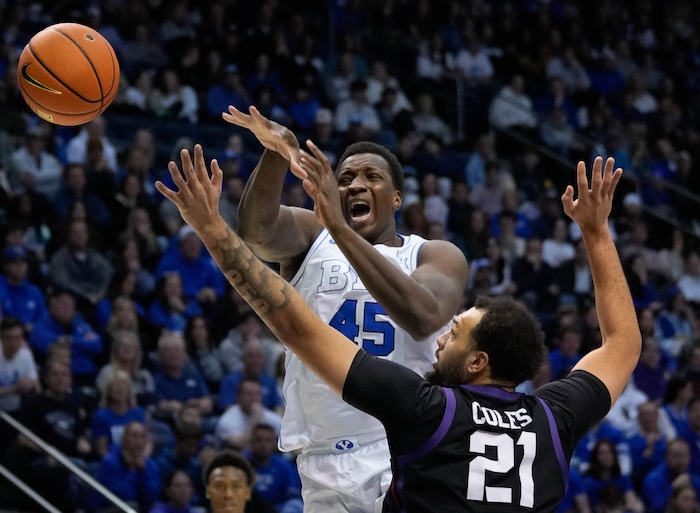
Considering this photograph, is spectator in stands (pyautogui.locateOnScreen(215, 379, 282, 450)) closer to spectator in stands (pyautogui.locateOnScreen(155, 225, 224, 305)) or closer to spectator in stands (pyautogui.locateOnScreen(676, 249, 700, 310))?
spectator in stands (pyautogui.locateOnScreen(155, 225, 224, 305))

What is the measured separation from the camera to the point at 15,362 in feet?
26.9

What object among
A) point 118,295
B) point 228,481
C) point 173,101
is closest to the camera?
point 228,481

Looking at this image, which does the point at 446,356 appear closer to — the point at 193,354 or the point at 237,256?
the point at 237,256

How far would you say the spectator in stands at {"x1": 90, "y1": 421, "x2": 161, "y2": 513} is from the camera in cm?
780

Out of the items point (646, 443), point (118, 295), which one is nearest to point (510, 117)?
point (646, 443)

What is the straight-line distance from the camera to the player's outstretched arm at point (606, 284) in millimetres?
3777

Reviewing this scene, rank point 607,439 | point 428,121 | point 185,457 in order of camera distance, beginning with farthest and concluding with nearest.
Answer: point 428,121 → point 607,439 → point 185,457

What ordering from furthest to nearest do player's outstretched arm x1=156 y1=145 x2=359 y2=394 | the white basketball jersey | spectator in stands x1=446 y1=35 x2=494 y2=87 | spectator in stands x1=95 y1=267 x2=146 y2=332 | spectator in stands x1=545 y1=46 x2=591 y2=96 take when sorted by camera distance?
1. spectator in stands x1=545 y1=46 x2=591 y2=96
2. spectator in stands x1=446 y1=35 x2=494 y2=87
3. spectator in stands x1=95 y1=267 x2=146 y2=332
4. the white basketball jersey
5. player's outstretched arm x1=156 y1=145 x2=359 y2=394

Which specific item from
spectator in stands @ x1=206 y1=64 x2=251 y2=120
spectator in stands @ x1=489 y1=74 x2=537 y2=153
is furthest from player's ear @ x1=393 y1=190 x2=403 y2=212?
spectator in stands @ x1=489 y1=74 x2=537 y2=153

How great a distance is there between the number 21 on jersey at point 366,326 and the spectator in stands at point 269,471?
3988 mm

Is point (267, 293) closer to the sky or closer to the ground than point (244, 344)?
closer to the ground

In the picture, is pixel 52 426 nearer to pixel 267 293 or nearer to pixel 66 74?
pixel 66 74

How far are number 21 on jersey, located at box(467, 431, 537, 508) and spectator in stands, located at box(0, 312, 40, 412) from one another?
5.38m

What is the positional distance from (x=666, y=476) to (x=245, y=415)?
3814mm
